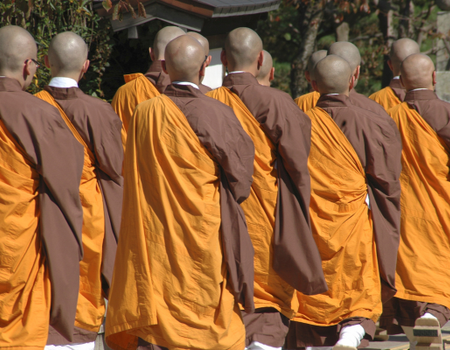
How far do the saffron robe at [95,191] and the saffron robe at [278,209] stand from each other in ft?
2.63

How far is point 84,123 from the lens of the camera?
417 centimetres

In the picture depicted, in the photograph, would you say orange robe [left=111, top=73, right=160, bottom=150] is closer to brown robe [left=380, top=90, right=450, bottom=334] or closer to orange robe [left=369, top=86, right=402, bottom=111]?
brown robe [left=380, top=90, right=450, bottom=334]

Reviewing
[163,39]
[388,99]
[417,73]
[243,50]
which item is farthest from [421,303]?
[163,39]

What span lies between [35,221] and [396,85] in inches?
147

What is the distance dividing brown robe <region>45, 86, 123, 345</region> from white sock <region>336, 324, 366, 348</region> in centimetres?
147

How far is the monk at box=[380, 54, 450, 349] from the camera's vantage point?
16.2ft

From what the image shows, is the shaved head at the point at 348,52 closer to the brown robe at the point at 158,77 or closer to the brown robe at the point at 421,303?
the brown robe at the point at 421,303

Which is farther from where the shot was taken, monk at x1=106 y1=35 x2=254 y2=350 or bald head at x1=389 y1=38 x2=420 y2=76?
bald head at x1=389 y1=38 x2=420 y2=76

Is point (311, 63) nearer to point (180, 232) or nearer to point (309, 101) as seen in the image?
point (309, 101)

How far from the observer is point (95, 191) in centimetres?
423

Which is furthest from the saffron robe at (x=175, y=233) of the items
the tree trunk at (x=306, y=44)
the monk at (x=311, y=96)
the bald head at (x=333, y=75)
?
the tree trunk at (x=306, y=44)

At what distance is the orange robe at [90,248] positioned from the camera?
161 inches

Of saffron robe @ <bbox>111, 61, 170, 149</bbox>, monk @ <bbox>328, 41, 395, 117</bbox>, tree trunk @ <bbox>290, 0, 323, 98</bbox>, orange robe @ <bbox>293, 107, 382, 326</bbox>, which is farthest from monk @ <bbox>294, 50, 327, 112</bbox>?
tree trunk @ <bbox>290, 0, 323, 98</bbox>

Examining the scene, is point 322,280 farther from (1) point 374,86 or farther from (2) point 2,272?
(1) point 374,86
